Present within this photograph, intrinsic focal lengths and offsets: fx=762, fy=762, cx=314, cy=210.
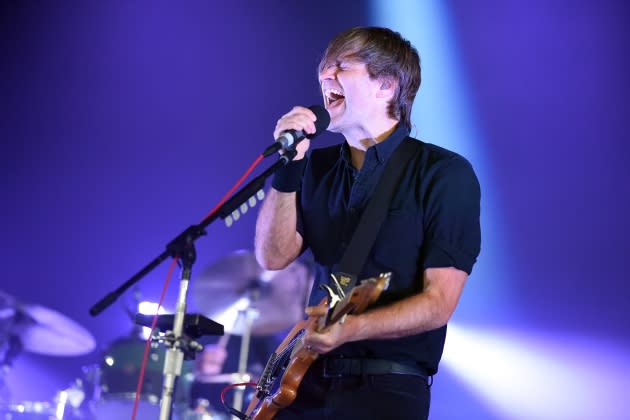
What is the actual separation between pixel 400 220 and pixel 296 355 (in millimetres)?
518

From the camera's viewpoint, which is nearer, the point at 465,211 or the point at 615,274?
the point at 465,211

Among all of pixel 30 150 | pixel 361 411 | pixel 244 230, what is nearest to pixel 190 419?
pixel 244 230

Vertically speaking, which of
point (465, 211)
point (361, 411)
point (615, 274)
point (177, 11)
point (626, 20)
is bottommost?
point (361, 411)

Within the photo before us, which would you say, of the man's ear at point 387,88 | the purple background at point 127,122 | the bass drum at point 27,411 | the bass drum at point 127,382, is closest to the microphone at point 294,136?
the man's ear at point 387,88

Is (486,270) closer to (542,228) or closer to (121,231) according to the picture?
(542,228)

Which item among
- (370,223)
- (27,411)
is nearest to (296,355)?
(370,223)

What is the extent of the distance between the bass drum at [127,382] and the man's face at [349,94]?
287 cm

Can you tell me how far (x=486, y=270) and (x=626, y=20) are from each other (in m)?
1.96

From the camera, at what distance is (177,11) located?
6.12 metres

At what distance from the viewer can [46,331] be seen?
5426mm

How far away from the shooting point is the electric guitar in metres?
1.86

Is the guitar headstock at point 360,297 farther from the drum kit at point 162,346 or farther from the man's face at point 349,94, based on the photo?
the drum kit at point 162,346

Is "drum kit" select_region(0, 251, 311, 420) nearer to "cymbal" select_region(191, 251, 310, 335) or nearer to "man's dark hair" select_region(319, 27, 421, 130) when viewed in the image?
"cymbal" select_region(191, 251, 310, 335)

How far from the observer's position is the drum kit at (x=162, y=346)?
4988 mm
